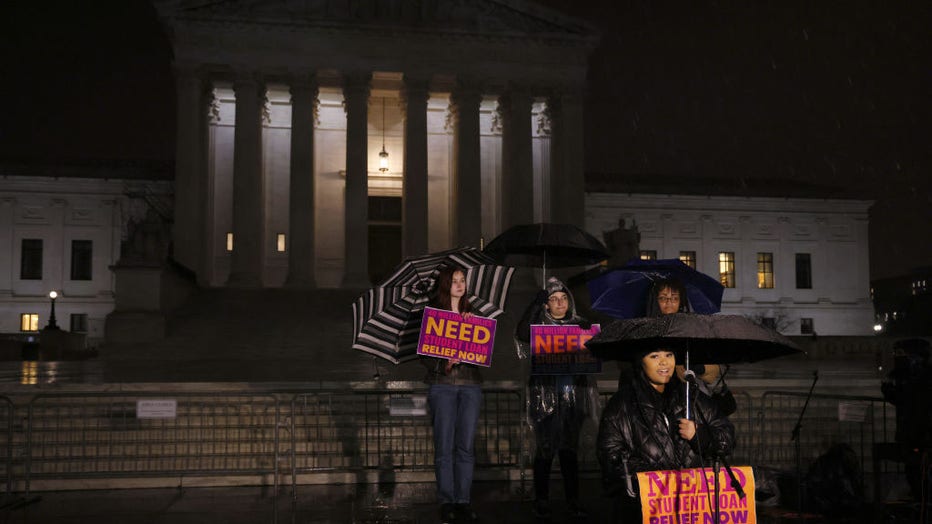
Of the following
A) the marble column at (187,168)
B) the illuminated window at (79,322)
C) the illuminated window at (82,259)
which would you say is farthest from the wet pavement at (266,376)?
the illuminated window at (82,259)

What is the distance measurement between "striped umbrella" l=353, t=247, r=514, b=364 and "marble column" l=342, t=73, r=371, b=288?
97.4 feet

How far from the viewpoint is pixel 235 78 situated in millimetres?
38531

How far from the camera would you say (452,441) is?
8320 millimetres

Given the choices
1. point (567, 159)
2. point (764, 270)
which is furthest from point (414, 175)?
point (764, 270)

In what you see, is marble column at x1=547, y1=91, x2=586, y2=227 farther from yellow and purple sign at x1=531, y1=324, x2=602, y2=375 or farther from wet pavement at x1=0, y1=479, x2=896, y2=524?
yellow and purple sign at x1=531, y1=324, x2=602, y2=375

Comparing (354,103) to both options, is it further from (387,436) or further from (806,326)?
(806,326)

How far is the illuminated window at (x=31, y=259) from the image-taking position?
5219 centimetres

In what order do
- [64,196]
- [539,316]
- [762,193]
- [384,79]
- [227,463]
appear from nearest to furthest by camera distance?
[539,316], [227,463], [384,79], [64,196], [762,193]

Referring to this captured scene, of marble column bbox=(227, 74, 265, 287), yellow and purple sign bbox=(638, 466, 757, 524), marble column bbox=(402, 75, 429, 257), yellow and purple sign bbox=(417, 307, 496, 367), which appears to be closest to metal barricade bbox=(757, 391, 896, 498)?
yellow and purple sign bbox=(417, 307, 496, 367)

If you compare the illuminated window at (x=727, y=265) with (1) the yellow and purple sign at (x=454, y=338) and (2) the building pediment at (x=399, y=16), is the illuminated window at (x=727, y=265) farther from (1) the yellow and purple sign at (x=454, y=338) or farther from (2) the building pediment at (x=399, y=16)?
(1) the yellow and purple sign at (x=454, y=338)

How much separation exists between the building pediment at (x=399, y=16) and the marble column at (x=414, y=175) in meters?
2.96

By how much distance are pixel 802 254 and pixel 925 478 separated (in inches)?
2185

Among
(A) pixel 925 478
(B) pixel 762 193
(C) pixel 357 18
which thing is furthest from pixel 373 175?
(A) pixel 925 478

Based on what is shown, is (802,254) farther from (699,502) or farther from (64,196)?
(699,502)
